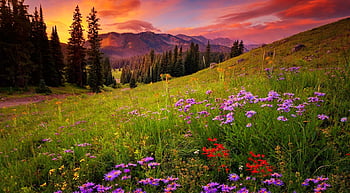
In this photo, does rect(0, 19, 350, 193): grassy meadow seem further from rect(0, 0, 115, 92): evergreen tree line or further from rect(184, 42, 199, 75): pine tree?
rect(184, 42, 199, 75): pine tree

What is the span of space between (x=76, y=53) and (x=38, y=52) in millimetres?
8436

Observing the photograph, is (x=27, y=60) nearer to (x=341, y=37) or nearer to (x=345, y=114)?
(x=345, y=114)

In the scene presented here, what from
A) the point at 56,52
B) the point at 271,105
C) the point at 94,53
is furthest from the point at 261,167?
the point at 56,52

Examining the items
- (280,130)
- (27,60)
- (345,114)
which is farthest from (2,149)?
(27,60)

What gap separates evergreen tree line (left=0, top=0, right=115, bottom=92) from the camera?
31.2 metres

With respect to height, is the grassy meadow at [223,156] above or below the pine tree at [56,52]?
below

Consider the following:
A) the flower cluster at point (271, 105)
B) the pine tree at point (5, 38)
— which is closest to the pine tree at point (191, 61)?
the pine tree at point (5, 38)

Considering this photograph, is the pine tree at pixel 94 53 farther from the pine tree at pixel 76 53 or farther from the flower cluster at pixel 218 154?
the flower cluster at pixel 218 154

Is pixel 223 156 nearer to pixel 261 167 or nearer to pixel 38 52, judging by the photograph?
pixel 261 167

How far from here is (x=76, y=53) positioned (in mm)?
46281

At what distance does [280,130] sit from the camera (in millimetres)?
2592

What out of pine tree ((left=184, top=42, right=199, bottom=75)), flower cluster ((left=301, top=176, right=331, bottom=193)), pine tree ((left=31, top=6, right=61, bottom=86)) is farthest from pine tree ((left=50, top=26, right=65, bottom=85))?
flower cluster ((left=301, top=176, right=331, bottom=193))

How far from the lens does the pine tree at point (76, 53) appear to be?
148 feet

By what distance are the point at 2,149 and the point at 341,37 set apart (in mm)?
38428
